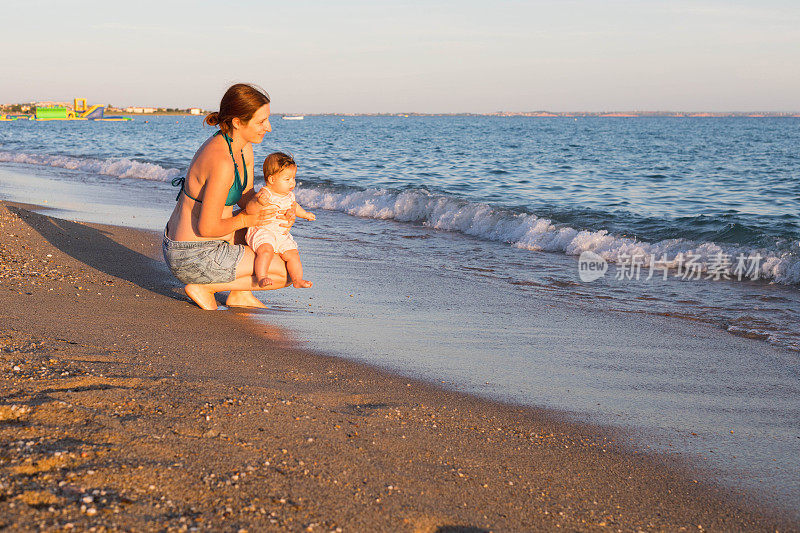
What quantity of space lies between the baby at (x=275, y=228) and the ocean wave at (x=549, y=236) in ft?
16.4

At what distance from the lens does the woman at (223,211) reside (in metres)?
4.39

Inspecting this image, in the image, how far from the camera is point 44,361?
Answer: 10.8 ft

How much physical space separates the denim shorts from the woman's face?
31.2 inches

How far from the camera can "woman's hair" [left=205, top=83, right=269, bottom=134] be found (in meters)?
4.37

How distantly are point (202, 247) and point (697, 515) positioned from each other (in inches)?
137

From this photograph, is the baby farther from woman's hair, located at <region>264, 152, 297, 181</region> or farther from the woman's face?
the woman's face

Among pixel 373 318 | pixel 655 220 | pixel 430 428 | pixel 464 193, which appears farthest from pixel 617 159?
pixel 430 428

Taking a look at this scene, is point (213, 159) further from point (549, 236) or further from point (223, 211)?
point (549, 236)

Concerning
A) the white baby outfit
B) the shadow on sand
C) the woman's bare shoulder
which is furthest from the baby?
the shadow on sand

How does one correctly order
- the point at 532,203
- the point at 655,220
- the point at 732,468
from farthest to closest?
the point at 532,203, the point at 655,220, the point at 732,468

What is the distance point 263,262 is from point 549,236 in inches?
231

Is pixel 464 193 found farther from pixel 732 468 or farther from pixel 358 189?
pixel 732 468

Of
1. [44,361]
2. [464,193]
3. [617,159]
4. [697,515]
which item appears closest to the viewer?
[697,515]

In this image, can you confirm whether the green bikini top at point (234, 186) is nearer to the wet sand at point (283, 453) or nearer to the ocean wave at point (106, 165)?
the wet sand at point (283, 453)
